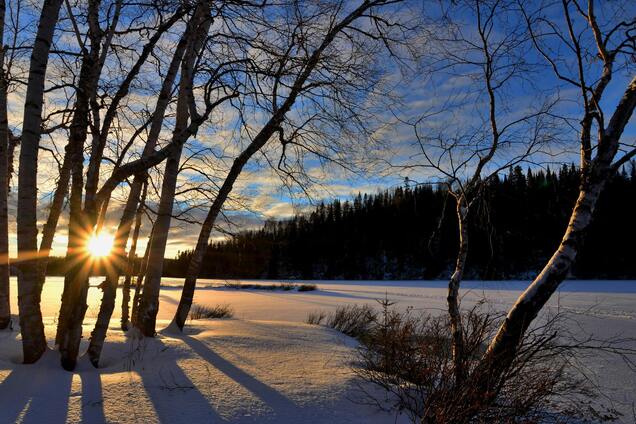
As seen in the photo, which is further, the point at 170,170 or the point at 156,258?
the point at 170,170

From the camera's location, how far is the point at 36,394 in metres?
3.26

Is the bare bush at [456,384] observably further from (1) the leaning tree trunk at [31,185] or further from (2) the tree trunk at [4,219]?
(2) the tree trunk at [4,219]

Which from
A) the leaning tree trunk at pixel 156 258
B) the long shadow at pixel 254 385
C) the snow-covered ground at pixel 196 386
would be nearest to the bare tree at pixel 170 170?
the leaning tree trunk at pixel 156 258

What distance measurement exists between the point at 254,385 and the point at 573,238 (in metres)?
3.39

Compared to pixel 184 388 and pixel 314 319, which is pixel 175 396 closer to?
pixel 184 388

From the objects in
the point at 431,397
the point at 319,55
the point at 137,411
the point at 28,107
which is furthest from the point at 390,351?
the point at 28,107

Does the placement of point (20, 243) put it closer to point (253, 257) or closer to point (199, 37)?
point (199, 37)

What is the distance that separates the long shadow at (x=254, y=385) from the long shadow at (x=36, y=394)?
140 cm

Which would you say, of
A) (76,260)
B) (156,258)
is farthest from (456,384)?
(156,258)

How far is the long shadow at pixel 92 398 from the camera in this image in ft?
9.72

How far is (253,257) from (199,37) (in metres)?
72.1

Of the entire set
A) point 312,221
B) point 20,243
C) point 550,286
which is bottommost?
point 550,286

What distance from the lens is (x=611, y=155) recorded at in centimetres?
421

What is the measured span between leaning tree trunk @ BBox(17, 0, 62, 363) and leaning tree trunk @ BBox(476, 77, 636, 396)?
4336mm
